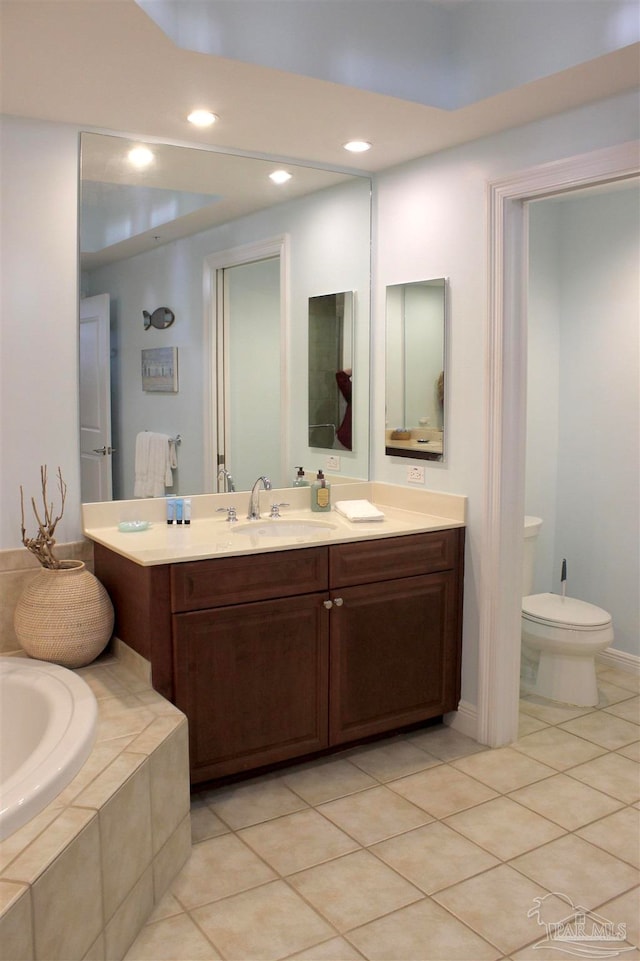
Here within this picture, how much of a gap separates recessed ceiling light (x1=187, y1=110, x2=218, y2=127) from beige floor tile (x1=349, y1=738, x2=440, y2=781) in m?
2.31

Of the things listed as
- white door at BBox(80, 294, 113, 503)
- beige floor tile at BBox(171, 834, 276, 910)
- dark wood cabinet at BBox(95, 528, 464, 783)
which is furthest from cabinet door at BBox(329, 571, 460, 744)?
white door at BBox(80, 294, 113, 503)

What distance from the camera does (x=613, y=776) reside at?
291cm

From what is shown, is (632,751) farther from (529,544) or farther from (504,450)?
(504,450)

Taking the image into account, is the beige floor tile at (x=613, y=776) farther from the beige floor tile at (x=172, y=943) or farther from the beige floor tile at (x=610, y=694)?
the beige floor tile at (x=172, y=943)

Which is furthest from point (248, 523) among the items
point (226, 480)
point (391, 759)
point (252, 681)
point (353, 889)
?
point (353, 889)

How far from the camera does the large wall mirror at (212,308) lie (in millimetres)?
2953

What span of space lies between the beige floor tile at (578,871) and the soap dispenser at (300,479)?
5.50 ft

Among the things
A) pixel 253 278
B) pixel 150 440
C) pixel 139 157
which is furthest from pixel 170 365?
pixel 139 157

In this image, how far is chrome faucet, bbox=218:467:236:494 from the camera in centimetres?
329

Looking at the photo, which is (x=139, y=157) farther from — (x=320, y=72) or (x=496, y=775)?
(x=496, y=775)

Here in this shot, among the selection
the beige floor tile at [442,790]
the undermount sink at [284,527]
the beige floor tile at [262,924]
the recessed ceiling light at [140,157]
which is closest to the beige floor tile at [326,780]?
the beige floor tile at [442,790]

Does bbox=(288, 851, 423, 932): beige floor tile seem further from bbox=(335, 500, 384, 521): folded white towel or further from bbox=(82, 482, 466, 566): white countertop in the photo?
bbox=(335, 500, 384, 521): folded white towel

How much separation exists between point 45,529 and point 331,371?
1.40 metres

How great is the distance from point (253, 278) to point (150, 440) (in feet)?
2.62
